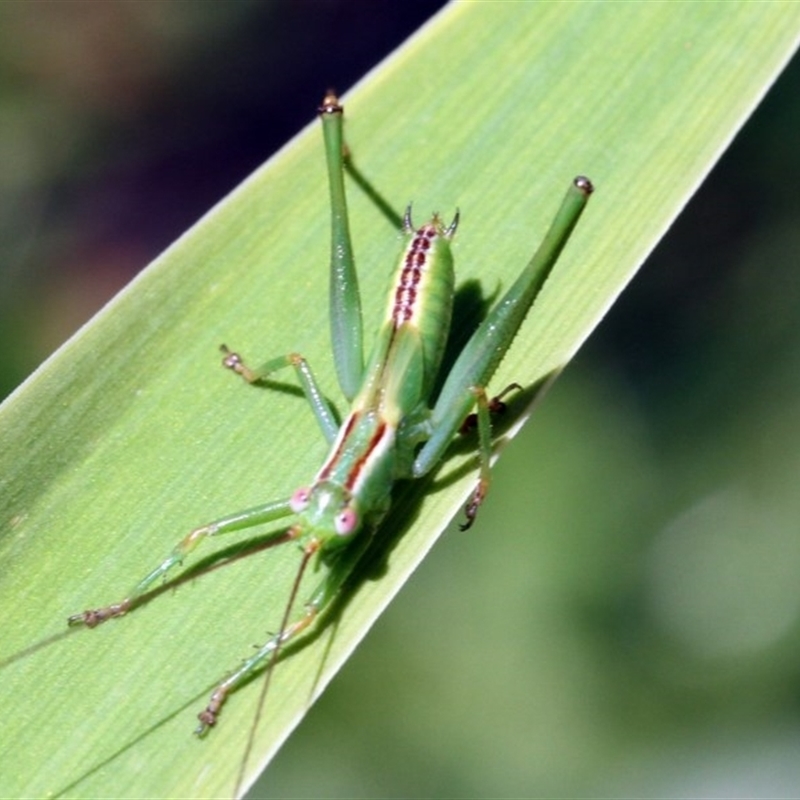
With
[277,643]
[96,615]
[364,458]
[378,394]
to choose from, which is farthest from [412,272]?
[96,615]

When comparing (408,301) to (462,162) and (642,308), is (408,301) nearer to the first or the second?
(462,162)

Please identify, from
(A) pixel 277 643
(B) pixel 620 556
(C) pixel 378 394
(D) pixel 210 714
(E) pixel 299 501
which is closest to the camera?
(D) pixel 210 714

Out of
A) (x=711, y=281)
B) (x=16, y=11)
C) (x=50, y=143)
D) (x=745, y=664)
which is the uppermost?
(x=711, y=281)

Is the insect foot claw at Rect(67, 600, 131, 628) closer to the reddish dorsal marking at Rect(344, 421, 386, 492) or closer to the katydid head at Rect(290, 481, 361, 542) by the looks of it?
the katydid head at Rect(290, 481, 361, 542)

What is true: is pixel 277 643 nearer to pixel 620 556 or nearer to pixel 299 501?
pixel 299 501

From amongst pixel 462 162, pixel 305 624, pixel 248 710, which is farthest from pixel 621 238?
pixel 248 710

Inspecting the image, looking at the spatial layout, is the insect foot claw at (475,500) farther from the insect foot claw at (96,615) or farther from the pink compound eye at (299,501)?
the insect foot claw at (96,615)

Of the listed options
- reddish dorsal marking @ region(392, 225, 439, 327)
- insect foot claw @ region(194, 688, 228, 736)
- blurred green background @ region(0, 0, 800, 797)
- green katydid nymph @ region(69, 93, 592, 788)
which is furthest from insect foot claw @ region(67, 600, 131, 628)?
blurred green background @ region(0, 0, 800, 797)
